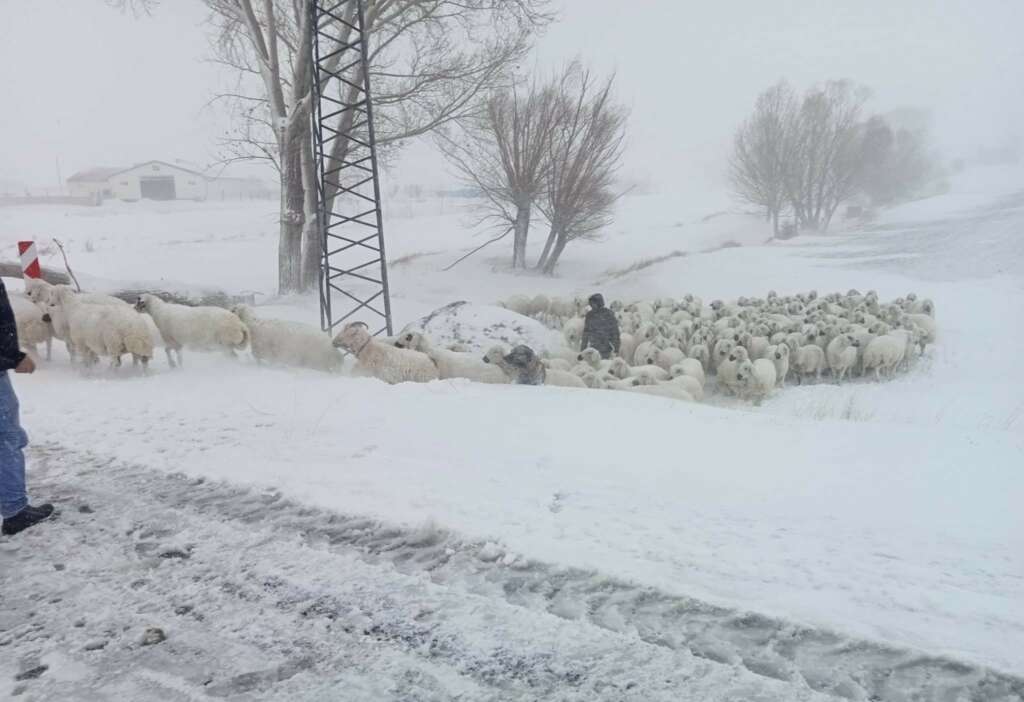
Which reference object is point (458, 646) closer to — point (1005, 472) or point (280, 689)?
point (280, 689)

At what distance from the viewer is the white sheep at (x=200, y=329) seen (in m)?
8.37

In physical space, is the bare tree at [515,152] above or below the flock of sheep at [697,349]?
above

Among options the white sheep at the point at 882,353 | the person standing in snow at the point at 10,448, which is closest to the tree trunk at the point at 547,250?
the white sheep at the point at 882,353

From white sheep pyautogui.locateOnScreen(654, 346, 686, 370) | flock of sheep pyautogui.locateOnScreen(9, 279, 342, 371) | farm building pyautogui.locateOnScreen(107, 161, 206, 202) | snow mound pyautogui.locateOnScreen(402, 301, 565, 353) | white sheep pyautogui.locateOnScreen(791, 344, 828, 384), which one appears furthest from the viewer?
farm building pyautogui.locateOnScreen(107, 161, 206, 202)

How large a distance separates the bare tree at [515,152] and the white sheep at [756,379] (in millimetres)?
15060

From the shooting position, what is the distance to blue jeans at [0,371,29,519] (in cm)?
364

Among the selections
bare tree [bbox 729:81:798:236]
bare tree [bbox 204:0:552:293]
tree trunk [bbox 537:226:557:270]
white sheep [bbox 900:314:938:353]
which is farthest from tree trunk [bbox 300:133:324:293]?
bare tree [bbox 729:81:798:236]

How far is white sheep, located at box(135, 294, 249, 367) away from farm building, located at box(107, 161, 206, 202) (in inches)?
578

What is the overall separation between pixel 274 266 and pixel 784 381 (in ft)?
51.4

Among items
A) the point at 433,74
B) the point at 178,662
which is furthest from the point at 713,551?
the point at 433,74

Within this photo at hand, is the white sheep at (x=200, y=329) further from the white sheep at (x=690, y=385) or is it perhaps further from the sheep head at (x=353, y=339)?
the white sheep at (x=690, y=385)

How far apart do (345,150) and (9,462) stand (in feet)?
46.3

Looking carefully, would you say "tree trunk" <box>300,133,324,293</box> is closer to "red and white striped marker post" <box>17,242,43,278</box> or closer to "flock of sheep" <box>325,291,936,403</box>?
"flock of sheep" <box>325,291,936,403</box>

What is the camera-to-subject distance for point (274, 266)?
69.8 feet
